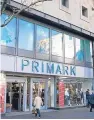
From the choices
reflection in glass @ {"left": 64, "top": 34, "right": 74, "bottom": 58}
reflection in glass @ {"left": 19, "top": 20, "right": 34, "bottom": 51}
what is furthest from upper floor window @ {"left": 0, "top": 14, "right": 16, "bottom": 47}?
reflection in glass @ {"left": 64, "top": 34, "right": 74, "bottom": 58}

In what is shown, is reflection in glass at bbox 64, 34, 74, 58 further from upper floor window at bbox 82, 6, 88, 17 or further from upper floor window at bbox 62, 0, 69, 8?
upper floor window at bbox 82, 6, 88, 17

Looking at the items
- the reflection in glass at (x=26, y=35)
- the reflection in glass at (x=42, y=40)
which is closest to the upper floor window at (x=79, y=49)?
the reflection in glass at (x=42, y=40)

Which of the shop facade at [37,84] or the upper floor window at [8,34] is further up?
the upper floor window at [8,34]

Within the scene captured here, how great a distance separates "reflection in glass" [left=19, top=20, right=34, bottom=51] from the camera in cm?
2289

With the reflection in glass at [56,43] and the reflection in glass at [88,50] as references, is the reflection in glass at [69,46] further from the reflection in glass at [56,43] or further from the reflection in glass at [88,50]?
the reflection in glass at [88,50]

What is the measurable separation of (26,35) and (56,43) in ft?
14.1

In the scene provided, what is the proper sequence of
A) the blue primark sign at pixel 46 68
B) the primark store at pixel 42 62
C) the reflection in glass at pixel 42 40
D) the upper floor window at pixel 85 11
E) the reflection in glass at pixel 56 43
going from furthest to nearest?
the upper floor window at pixel 85 11 → the reflection in glass at pixel 56 43 → the reflection in glass at pixel 42 40 → the blue primark sign at pixel 46 68 → the primark store at pixel 42 62

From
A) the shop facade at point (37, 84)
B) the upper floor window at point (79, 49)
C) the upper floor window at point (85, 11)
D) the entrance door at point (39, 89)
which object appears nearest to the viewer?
the shop facade at point (37, 84)

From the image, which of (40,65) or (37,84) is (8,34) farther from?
(37,84)

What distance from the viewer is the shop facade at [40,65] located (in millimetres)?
21766

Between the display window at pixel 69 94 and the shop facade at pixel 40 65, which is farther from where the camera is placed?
the display window at pixel 69 94

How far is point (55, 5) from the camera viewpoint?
86.1 ft

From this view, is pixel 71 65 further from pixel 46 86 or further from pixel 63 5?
pixel 63 5

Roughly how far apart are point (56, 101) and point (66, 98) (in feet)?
5.87
